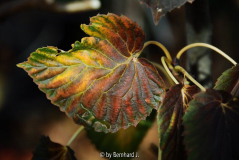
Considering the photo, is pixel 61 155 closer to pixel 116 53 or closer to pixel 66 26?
pixel 116 53

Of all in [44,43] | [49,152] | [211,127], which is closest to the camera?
[211,127]

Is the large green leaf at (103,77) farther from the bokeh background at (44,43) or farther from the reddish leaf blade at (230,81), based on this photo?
the bokeh background at (44,43)

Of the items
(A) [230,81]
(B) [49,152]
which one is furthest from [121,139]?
(A) [230,81]

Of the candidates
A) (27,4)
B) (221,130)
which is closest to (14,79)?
(27,4)

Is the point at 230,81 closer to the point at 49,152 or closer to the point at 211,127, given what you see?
the point at 211,127

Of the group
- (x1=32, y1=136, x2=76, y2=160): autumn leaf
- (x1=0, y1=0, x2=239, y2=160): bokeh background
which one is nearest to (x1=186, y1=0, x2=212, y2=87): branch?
(x1=32, y1=136, x2=76, y2=160): autumn leaf

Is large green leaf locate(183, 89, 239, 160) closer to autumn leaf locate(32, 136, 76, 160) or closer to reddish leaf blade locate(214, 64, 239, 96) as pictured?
reddish leaf blade locate(214, 64, 239, 96)
